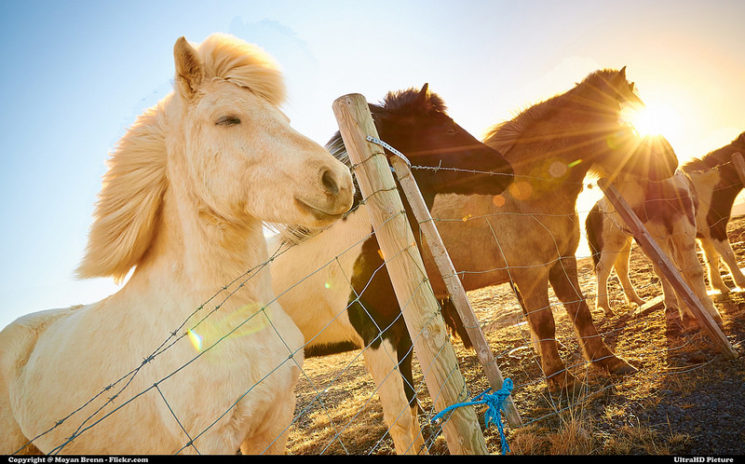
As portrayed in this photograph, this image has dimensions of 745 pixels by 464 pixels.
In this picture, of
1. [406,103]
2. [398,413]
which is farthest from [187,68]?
[398,413]

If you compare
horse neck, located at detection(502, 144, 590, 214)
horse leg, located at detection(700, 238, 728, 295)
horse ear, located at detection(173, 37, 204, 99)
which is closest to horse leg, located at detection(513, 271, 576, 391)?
horse neck, located at detection(502, 144, 590, 214)

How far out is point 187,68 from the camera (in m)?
1.89

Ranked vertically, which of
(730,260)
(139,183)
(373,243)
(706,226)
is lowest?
(730,260)

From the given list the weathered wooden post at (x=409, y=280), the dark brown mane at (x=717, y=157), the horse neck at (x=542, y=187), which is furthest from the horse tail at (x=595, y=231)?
the weathered wooden post at (x=409, y=280)

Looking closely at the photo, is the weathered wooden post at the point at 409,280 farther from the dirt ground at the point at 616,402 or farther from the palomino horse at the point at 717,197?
the palomino horse at the point at 717,197

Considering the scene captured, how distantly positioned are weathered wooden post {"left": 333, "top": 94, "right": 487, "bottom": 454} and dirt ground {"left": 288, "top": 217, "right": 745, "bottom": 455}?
9.7 inches

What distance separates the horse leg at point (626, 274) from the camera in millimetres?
6047

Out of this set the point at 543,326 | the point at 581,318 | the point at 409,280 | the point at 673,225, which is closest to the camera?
the point at 409,280

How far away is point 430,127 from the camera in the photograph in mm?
3482

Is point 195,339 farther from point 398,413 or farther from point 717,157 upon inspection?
point 717,157

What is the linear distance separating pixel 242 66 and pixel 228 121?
45cm

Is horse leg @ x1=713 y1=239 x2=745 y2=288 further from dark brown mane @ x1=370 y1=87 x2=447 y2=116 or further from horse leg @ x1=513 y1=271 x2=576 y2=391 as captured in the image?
dark brown mane @ x1=370 y1=87 x2=447 y2=116

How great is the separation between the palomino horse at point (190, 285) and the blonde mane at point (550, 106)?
10.3 feet

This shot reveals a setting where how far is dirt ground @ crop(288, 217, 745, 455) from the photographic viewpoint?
2.31 m
